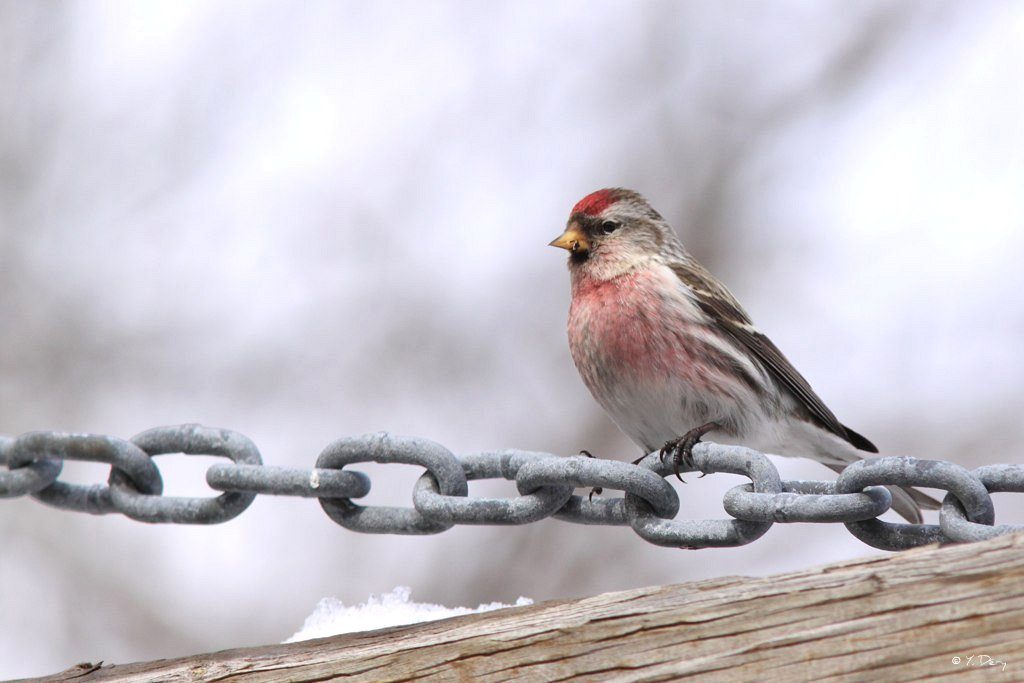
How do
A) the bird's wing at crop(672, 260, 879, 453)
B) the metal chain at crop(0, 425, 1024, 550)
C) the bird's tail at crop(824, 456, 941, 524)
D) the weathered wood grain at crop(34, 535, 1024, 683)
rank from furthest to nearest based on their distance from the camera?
the bird's wing at crop(672, 260, 879, 453)
the bird's tail at crop(824, 456, 941, 524)
the metal chain at crop(0, 425, 1024, 550)
the weathered wood grain at crop(34, 535, 1024, 683)

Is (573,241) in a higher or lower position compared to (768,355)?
higher

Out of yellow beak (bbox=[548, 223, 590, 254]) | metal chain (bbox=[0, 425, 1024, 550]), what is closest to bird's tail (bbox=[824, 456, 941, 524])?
metal chain (bbox=[0, 425, 1024, 550])

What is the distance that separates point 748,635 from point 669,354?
160 centimetres

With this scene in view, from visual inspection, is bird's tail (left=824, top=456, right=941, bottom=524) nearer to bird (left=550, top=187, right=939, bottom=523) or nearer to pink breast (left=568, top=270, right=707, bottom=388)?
bird (left=550, top=187, right=939, bottom=523)

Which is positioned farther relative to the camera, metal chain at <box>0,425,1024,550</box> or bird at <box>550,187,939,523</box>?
bird at <box>550,187,939,523</box>

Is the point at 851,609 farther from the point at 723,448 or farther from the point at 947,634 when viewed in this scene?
the point at 723,448

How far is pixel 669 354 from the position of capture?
273 centimetres

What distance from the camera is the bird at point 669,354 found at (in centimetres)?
273

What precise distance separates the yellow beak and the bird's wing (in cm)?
26

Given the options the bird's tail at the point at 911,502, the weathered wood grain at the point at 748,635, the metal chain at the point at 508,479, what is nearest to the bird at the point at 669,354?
the bird's tail at the point at 911,502

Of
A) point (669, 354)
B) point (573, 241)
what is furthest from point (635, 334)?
point (573, 241)

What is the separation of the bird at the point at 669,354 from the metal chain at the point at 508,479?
108cm

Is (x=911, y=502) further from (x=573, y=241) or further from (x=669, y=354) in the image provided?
(x=573, y=241)

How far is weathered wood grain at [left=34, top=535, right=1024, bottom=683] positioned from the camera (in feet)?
3.53
